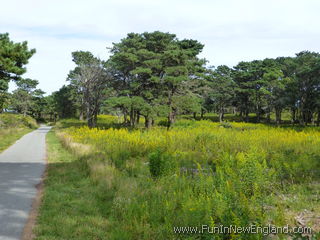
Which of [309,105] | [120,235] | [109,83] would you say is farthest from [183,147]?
[309,105]

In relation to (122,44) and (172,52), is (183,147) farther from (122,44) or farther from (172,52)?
(122,44)

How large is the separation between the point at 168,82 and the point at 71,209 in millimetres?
22101

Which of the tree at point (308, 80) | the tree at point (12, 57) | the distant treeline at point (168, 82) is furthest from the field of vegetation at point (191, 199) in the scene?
the tree at point (308, 80)

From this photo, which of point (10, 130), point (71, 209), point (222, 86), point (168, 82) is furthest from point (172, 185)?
point (222, 86)

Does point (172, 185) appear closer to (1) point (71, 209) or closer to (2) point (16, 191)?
(1) point (71, 209)

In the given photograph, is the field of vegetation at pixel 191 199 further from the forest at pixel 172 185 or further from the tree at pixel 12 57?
the tree at pixel 12 57

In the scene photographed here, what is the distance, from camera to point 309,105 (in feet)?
148

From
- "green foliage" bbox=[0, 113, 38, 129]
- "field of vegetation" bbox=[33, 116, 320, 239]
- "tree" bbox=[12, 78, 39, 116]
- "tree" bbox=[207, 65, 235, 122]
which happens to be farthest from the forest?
"tree" bbox=[12, 78, 39, 116]

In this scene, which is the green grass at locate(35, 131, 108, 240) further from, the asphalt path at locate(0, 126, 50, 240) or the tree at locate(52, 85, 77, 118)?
the tree at locate(52, 85, 77, 118)

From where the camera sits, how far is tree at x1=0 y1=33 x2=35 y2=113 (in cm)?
1277

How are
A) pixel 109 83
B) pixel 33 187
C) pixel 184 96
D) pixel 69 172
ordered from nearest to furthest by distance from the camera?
1. pixel 33 187
2. pixel 69 172
3. pixel 184 96
4. pixel 109 83

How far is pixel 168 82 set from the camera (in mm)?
27141

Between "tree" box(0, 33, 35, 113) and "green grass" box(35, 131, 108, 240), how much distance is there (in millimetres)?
6674

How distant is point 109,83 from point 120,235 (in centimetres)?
2830
